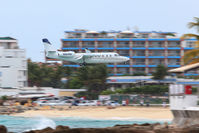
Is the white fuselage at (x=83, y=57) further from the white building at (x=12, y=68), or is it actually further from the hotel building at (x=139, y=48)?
the hotel building at (x=139, y=48)

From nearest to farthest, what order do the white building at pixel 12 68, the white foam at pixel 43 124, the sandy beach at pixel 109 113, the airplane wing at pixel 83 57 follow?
the white foam at pixel 43 124
the airplane wing at pixel 83 57
the sandy beach at pixel 109 113
the white building at pixel 12 68

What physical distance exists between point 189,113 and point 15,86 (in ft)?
235

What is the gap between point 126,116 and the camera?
2576 inches

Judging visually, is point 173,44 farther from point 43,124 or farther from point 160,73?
point 43,124

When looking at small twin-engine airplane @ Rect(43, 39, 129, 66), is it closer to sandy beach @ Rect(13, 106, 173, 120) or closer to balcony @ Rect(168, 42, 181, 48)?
sandy beach @ Rect(13, 106, 173, 120)

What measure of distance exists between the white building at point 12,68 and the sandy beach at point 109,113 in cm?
2259

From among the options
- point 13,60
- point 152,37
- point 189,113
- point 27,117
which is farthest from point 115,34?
point 189,113

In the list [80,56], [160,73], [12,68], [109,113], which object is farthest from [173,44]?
[80,56]

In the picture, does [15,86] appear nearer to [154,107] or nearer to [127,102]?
[127,102]

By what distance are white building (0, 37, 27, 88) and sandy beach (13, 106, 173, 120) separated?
2259 centimetres

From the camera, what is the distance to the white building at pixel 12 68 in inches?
3701

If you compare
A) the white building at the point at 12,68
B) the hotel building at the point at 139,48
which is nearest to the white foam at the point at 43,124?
the white building at the point at 12,68

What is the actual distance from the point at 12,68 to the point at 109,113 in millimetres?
33788

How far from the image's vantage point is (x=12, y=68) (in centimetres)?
9519
